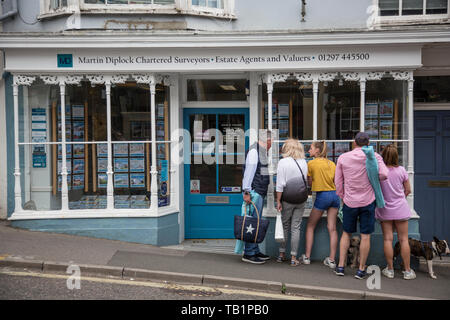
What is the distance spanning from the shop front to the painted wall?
2.29 feet

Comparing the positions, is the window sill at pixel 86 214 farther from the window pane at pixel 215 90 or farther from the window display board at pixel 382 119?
the window display board at pixel 382 119

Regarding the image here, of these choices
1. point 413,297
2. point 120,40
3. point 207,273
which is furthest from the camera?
point 120,40

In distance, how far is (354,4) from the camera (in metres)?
8.84

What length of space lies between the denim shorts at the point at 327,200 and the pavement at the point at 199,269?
0.95 meters

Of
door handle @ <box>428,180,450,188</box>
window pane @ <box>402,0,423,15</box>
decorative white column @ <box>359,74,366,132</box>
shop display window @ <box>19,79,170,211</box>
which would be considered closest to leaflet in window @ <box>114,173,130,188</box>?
shop display window @ <box>19,79,170,211</box>

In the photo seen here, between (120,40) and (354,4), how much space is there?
414cm

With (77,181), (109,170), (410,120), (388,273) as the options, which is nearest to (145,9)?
(109,170)

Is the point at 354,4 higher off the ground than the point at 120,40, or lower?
higher

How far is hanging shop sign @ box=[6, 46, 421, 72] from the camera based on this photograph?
8219mm

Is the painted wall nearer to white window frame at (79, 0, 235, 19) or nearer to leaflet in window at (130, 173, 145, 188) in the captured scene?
white window frame at (79, 0, 235, 19)

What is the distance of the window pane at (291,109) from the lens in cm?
873

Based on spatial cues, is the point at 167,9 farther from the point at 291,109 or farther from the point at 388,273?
the point at 388,273
